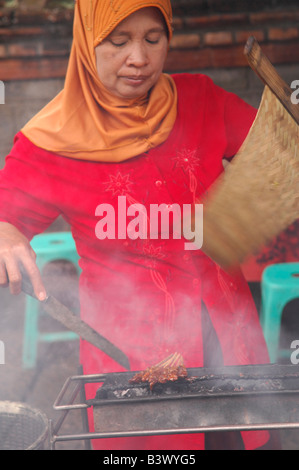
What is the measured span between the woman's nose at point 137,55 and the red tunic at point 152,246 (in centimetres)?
30

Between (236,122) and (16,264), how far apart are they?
0.91m

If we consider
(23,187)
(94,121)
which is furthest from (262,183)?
(23,187)

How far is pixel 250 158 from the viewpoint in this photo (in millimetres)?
1251

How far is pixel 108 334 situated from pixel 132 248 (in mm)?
326

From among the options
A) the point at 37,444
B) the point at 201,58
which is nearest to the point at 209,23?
the point at 201,58

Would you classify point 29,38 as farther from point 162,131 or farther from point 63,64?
point 162,131

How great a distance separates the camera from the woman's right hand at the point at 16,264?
1.39m

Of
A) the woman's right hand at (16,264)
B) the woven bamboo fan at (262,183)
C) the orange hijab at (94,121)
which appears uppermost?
the orange hijab at (94,121)

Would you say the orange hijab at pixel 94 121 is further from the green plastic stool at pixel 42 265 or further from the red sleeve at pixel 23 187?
the green plastic stool at pixel 42 265

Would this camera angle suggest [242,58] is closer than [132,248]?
No

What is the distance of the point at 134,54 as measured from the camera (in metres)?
1.44

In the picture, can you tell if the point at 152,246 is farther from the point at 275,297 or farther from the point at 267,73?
the point at 275,297

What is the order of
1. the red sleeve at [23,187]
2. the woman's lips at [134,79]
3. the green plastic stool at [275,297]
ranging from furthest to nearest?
the green plastic stool at [275,297]
the red sleeve at [23,187]
the woman's lips at [134,79]

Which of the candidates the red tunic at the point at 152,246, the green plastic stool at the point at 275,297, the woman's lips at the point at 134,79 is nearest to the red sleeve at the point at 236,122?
the red tunic at the point at 152,246
